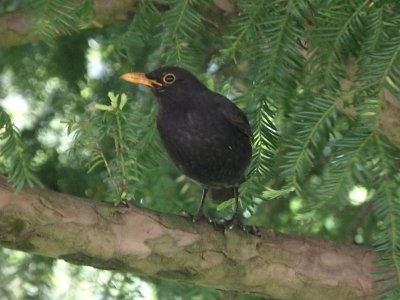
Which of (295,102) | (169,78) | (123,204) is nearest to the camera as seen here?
(123,204)

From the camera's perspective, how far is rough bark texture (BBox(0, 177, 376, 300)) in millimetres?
1714

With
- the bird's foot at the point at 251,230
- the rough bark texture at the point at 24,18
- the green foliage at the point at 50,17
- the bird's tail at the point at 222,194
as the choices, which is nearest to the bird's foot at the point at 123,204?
the bird's foot at the point at 251,230

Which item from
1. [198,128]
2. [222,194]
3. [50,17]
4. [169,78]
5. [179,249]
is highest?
[50,17]

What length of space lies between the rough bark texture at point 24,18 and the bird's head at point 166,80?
0.40 m

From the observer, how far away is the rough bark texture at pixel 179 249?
171cm

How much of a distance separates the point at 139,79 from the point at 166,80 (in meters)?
0.08

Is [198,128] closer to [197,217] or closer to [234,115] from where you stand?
[234,115]

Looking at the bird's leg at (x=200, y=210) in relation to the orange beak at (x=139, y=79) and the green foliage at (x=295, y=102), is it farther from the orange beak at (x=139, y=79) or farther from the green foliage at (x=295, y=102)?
the orange beak at (x=139, y=79)

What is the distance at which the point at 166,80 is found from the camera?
2.18 m

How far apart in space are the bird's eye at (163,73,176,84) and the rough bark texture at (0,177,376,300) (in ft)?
1.41

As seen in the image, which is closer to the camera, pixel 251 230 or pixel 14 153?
pixel 14 153

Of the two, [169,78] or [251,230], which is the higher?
[169,78]

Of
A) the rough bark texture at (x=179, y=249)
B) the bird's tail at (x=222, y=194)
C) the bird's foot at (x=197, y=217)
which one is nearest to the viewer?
the rough bark texture at (x=179, y=249)

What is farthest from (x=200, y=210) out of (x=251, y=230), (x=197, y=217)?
(x=251, y=230)
